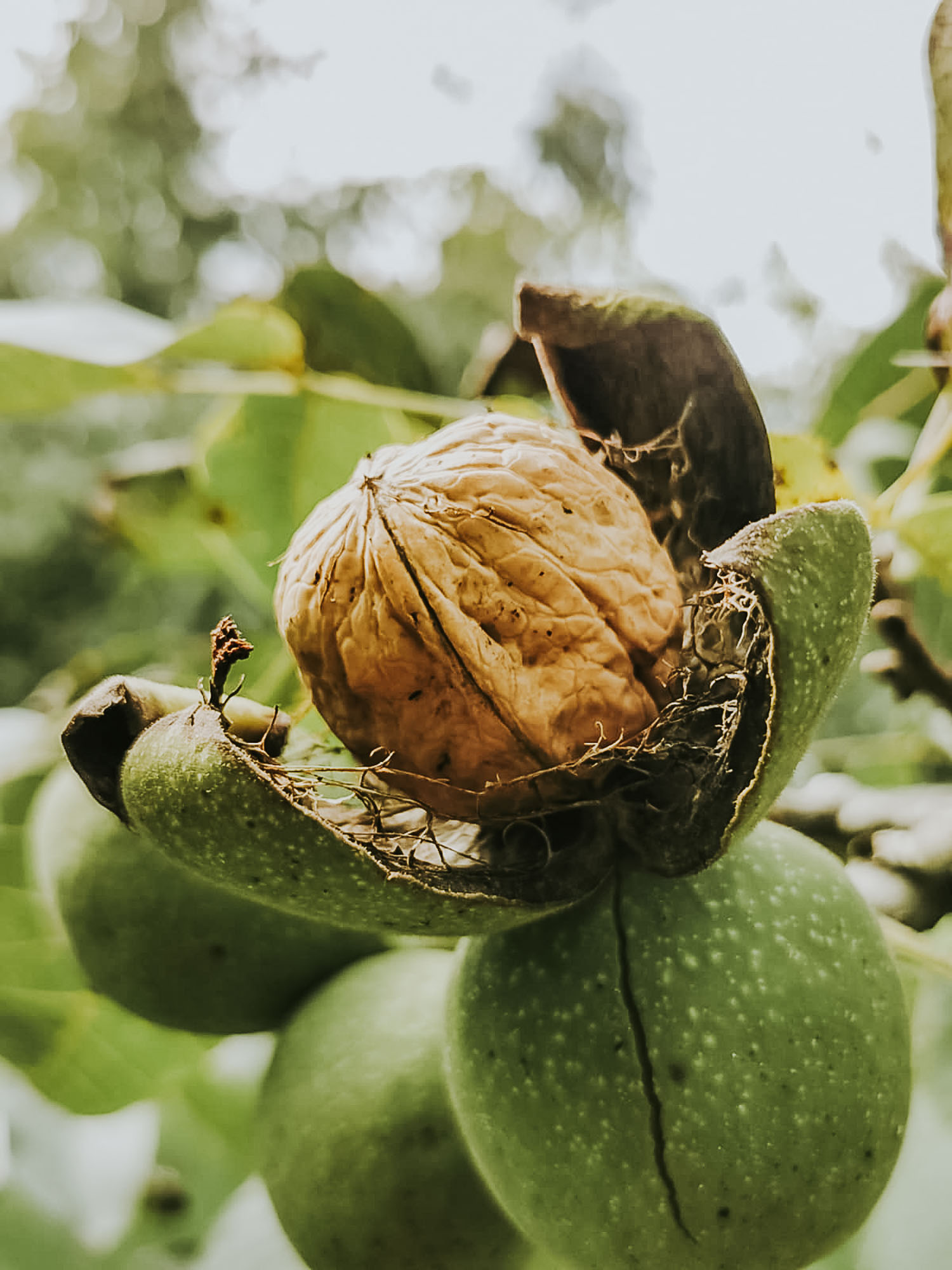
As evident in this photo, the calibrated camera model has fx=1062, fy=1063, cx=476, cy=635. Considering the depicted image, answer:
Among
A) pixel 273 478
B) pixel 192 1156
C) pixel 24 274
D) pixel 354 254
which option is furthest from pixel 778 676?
pixel 24 274

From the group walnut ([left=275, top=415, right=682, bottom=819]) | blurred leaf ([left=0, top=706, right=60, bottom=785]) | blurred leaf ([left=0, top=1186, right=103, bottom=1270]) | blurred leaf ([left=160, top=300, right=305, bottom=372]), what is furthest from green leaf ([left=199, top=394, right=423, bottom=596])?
blurred leaf ([left=0, top=1186, right=103, bottom=1270])

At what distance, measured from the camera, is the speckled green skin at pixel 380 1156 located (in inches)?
26.1

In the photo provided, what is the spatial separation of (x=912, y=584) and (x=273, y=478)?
2.01ft

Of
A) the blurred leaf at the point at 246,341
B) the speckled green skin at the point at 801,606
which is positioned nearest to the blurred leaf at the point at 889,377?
the blurred leaf at the point at 246,341

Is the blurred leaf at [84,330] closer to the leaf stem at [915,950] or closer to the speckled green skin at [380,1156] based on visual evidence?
the speckled green skin at [380,1156]

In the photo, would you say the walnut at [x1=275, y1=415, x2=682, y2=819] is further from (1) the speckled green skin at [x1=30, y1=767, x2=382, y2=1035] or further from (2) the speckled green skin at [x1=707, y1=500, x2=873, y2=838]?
(1) the speckled green skin at [x1=30, y1=767, x2=382, y2=1035]

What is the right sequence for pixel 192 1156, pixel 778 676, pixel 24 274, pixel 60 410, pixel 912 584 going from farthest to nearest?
pixel 24 274 < pixel 192 1156 < pixel 912 584 < pixel 60 410 < pixel 778 676

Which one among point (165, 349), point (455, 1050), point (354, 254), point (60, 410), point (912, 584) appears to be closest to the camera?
point (455, 1050)

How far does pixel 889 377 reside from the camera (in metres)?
1.02

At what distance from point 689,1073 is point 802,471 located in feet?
1.08

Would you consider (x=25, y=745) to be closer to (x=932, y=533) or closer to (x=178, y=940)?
(x=178, y=940)

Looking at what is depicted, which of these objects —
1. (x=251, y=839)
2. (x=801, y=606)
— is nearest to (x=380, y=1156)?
(x=251, y=839)

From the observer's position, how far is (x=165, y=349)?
80cm

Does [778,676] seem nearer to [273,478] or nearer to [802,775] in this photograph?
[802,775]
